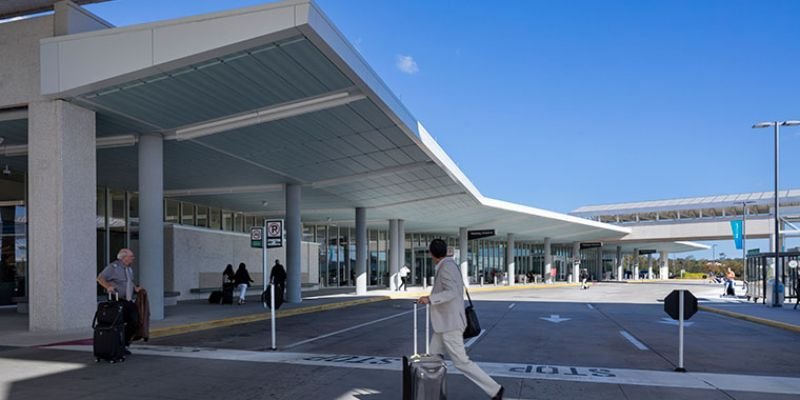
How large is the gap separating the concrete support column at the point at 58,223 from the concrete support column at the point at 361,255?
18.2 meters

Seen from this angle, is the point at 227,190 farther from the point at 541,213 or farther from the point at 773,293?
the point at 541,213

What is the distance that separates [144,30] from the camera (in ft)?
39.3

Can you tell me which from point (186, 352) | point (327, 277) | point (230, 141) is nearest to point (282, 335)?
point (186, 352)

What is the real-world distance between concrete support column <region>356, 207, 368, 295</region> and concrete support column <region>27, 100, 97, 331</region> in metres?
18.2

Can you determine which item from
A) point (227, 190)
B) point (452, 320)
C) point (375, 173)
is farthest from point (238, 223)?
point (452, 320)

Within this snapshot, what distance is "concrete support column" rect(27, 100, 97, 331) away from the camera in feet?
41.3

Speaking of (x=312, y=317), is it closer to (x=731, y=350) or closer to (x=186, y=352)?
(x=186, y=352)

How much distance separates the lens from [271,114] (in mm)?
15102

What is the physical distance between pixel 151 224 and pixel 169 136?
2.42 metres

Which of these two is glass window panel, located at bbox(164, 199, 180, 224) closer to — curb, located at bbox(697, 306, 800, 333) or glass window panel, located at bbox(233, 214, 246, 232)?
glass window panel, located at bbox(233, 214, 246, 232)

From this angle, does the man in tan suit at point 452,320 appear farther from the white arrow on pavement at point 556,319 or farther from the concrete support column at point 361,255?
the concrete support column at point 361,255

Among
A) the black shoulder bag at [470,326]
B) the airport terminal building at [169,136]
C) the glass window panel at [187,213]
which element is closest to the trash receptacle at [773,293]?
the airport terminal building at [169,136]

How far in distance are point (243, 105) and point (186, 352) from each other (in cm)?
613

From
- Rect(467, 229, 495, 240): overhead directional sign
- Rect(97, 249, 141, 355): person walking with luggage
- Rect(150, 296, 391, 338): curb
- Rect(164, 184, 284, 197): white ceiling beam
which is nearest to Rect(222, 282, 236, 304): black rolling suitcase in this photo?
Rect(150, 296, 391, 338): curb
